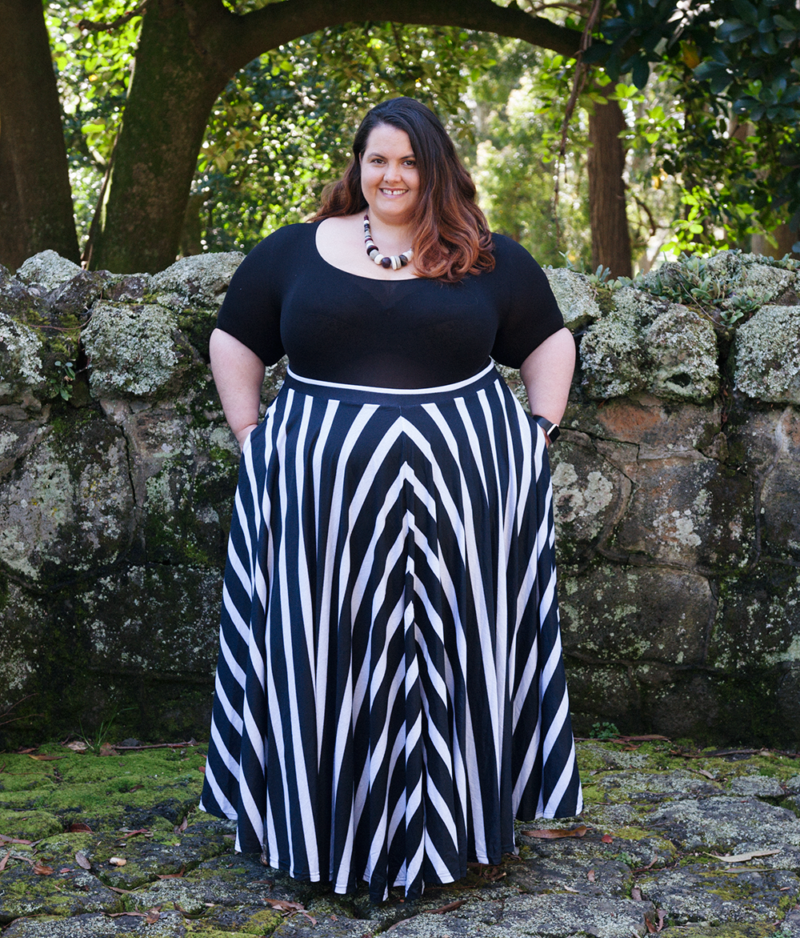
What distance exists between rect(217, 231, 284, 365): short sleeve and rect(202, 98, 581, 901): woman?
0.7 inches

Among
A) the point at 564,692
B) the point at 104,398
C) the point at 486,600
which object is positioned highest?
the point at 104,398

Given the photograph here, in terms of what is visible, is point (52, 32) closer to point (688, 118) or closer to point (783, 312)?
point (688, 118)

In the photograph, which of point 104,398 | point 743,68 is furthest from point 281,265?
point 743,68

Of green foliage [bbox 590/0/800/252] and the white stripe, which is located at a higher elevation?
green foliage [bbox 590/0/800/252]

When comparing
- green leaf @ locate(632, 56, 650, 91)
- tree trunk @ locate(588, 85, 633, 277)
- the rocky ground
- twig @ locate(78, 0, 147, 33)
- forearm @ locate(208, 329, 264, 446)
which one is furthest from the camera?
tree trunk @ locate(588, 85, 633, 277)

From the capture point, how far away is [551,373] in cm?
262

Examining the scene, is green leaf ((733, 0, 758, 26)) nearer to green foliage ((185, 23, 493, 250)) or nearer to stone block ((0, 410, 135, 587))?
green foliage ((185, 23, 493, 250))

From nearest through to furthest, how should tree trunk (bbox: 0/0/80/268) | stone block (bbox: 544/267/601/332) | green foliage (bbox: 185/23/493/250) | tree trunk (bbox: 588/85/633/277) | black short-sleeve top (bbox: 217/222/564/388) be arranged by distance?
black short-sleeve top (bbox: 217/222/564/388), stone block (bbox: 544/267/601/332), tree trunk (bbox: 0/0/80/268), green foliage (bbox: 185/23/493/250), tree trunk (bbox: 588/85/633/277)

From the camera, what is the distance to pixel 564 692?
97.4 inches

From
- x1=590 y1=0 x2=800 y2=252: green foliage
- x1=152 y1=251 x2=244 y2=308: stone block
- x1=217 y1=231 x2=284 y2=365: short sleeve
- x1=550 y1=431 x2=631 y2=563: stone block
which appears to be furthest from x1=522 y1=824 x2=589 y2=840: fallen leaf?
x1=590 y1=0 x2=800 y2=252: green foliage

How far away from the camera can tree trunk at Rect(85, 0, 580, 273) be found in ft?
15.4

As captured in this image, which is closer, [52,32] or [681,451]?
[681,451]

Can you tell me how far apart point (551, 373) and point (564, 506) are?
2.23 ft

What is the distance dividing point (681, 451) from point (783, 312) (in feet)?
1.79
